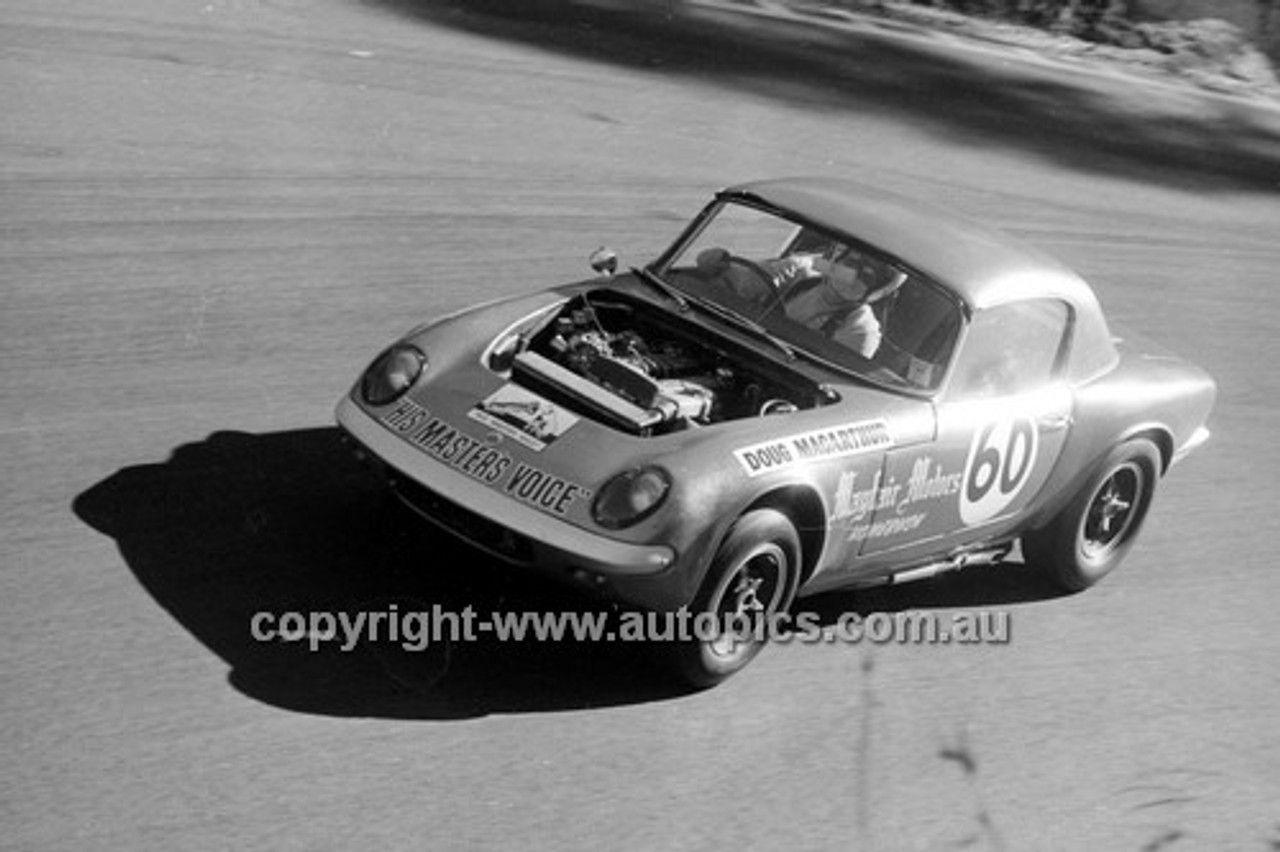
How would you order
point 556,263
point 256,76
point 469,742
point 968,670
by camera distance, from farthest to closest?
1. point 256,76
2. point 556,263
3. point 968,670
4. point 469,742

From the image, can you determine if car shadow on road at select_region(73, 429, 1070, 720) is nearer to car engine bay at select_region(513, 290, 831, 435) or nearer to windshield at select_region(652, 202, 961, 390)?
car engine bay at select_region(513, 290, 831, 435)

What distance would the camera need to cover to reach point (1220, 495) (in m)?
9.06

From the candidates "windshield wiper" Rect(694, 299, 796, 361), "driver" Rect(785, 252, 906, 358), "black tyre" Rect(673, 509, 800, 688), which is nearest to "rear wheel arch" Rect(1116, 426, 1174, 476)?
"driver" Rect(785, 252, 906, 358)

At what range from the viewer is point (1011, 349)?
23.6 ft

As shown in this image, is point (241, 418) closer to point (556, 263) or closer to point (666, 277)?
point (666, 277)

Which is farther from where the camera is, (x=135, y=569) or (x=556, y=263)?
(x=556, y=263)

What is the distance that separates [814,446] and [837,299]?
0.96 metres

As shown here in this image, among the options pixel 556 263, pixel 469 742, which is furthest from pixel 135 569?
pixel 556 263

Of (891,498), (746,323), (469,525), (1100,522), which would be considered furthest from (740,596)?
(1100,522)

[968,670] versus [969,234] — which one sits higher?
[969,234]

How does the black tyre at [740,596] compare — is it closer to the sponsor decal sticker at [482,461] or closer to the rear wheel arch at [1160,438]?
the sponsor decal sticker at [482,461]

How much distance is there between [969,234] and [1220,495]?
2354mm

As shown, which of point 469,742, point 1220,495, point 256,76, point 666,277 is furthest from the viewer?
point 256,76

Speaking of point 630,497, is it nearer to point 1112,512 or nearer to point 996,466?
point 996,466
